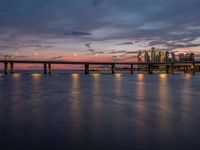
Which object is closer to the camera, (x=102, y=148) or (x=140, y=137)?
(x=102, y=148)

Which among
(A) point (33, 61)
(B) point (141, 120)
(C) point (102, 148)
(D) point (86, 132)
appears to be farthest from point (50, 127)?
(A) point (33, 61)

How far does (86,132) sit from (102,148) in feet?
7.37

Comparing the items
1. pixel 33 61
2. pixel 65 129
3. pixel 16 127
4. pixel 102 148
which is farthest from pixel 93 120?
pixel 33 61

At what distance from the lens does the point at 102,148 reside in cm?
851

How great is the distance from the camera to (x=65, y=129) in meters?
11.2

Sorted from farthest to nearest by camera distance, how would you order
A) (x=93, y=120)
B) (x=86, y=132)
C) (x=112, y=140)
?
(x=93, y=120), (x=86, y=132), (x=112, y=140)

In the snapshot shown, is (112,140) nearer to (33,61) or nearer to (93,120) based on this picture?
(93,120)

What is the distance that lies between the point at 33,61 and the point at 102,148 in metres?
169

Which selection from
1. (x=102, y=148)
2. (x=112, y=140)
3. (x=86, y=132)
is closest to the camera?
(x=102, y=148)

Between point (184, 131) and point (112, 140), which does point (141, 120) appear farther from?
point (112, 140)

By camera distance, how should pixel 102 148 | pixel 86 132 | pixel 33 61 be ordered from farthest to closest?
pixel 33 61, pixel 86 132, pixel 102 148

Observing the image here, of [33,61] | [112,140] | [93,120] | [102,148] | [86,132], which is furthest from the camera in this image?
[33,61]

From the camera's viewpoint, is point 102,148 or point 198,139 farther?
point 198,139

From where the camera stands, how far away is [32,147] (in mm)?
8570
